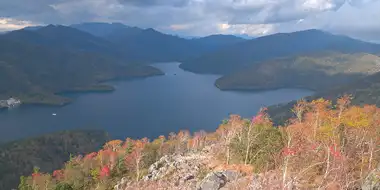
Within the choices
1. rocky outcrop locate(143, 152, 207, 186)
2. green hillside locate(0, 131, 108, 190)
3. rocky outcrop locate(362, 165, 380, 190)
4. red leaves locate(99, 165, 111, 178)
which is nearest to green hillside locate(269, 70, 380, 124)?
green hillside locate(0, 131, 108, 190)

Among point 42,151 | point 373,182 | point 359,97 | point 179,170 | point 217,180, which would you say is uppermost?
point 373,182

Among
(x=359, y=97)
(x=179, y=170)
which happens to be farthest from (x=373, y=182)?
(x=359, y=97)

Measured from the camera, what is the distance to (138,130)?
15588 cm

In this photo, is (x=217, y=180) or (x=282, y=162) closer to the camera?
(x=217, y=180)

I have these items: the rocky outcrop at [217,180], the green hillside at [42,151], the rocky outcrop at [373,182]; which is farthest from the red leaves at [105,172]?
the green hillside at [42,151]

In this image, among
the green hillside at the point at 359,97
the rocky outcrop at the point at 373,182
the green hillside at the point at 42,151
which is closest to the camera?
the rocky outcrop at the point at 373,182

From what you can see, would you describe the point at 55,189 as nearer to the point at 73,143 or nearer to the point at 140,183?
the point at 140,183

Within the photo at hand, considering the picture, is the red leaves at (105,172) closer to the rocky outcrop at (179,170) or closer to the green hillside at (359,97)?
the rocky outcrop at (179,170)

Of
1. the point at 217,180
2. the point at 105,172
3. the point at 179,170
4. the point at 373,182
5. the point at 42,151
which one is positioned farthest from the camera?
the point at 42,151

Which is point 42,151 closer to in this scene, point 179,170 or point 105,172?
point 105,172

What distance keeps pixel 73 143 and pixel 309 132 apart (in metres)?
112

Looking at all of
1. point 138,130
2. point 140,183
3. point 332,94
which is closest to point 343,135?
point 140,183

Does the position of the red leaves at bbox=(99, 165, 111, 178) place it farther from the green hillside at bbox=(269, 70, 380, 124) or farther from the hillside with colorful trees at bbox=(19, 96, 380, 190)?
the green hillside at bbox=(269, 70, 380, 124)

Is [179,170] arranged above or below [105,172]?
above
